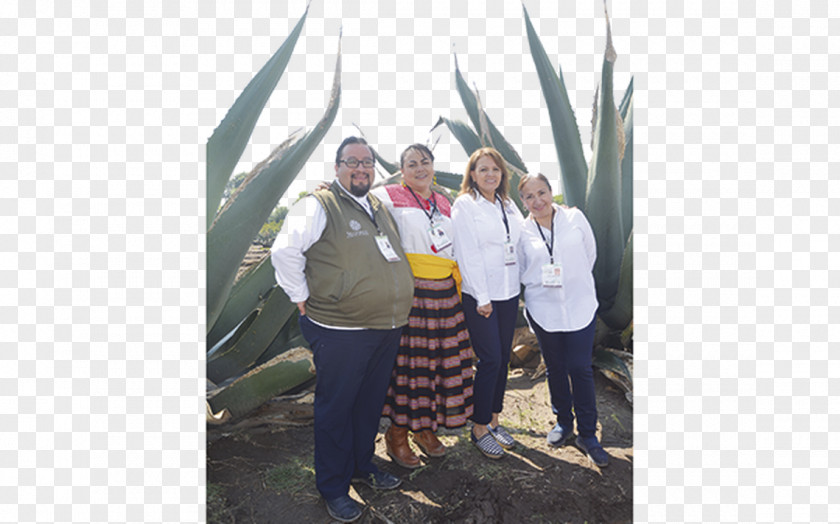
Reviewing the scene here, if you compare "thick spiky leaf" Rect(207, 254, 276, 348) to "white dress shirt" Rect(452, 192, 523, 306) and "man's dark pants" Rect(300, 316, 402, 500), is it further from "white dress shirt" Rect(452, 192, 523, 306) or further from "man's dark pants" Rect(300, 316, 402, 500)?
"white dress shirt" Rect(452, 192, 523, 306)

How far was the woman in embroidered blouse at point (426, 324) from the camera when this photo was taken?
2.58 metres

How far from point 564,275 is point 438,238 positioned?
750mm

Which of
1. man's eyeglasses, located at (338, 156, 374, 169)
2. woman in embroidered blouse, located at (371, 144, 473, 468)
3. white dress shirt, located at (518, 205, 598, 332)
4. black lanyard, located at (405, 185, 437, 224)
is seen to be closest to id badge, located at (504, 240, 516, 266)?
white dress shirt, located at (518, 205, 598, 332)

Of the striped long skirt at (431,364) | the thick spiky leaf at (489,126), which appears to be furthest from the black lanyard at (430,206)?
the thick spiky leaf at (489,126)

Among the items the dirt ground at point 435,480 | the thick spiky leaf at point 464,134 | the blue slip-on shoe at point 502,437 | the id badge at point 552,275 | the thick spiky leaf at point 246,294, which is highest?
the thick spiky leaf at point 464,134

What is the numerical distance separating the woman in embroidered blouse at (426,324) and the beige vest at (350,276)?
328 millimetres

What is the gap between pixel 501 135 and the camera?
4.39 m

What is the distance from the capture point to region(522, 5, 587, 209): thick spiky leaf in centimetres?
370

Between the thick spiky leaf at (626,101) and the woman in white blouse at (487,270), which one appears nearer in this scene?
the woman in white blouse at (487,270)

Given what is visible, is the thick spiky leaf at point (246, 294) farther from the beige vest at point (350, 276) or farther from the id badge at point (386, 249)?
the id badge at point (386, 249)

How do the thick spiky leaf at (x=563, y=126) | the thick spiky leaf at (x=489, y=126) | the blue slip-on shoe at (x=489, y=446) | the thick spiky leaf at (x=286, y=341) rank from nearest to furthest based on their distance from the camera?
the blue slip-on shoe at (x=489, y=446)
the thick spiky leaf at (x=286, y=341)
the thick spiky leaf at (x=563, y=126)
the thick spiky leaf at (x=489, y=126)

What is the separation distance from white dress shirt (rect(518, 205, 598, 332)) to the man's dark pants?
898 millimetres

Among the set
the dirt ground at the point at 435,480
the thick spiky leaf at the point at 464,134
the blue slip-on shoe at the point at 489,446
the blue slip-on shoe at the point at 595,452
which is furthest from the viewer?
the thick spiky leaf at the point at 464,134

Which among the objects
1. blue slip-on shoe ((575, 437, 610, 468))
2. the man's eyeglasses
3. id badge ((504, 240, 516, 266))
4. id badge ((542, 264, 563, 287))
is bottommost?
blue slip-on shoe ((575, 437, 610, 468))
